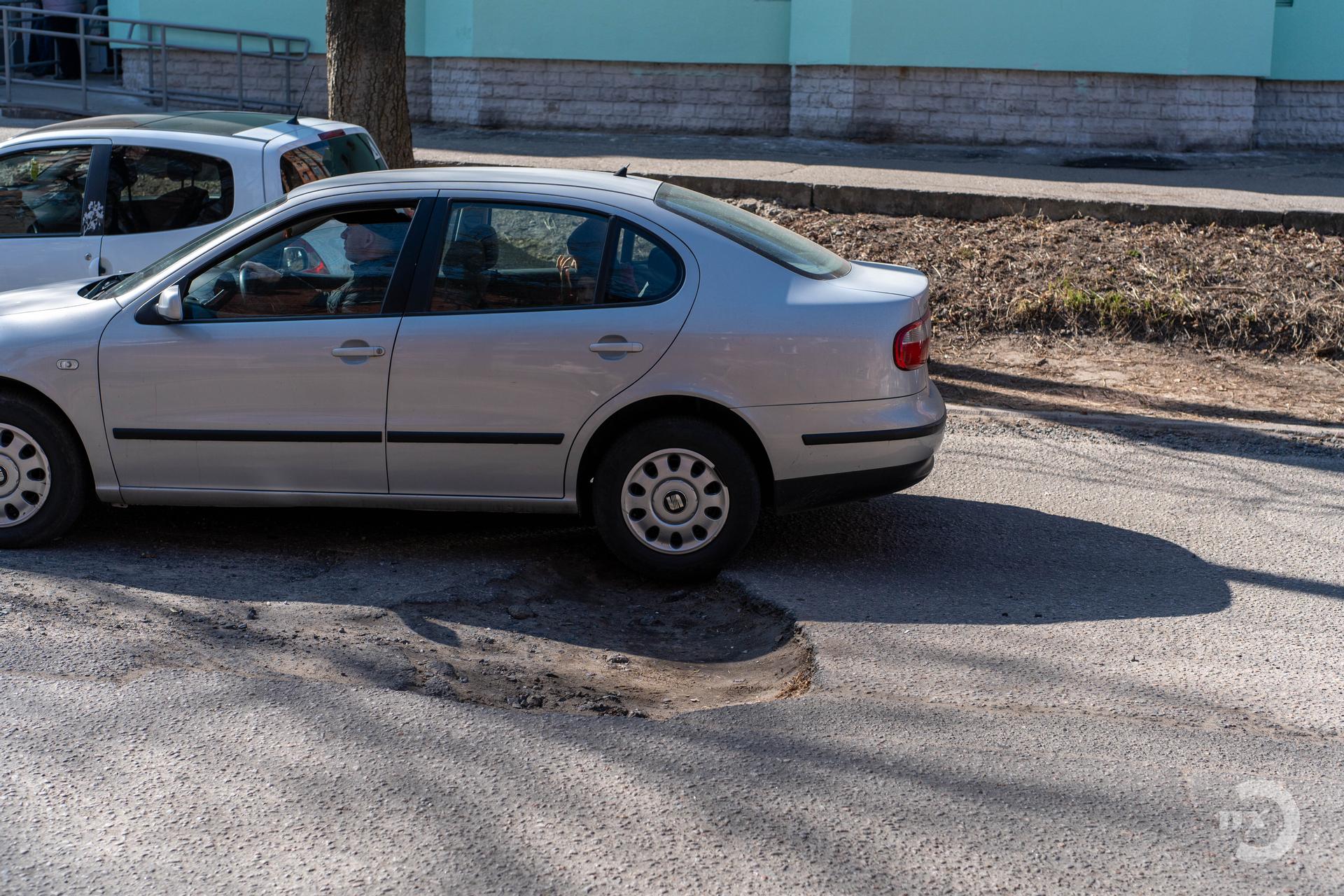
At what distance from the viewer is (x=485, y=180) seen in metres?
5.64

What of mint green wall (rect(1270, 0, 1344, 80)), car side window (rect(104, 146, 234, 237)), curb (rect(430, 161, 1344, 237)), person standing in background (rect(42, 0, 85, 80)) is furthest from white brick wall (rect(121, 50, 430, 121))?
car side window (rect(104, 146, 234, 237))

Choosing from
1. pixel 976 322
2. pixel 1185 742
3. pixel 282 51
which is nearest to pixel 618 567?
pixel 1185 742

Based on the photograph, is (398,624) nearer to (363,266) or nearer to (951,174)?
(363,266)

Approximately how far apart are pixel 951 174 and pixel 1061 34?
3.43 m

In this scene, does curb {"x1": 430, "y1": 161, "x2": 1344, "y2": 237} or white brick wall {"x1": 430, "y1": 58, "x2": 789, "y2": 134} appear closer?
curb {"x1": 430, "y1": 161, "x2": 1344, "y2": 237}

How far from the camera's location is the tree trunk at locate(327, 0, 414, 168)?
950cm

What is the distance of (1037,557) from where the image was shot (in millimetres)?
5777

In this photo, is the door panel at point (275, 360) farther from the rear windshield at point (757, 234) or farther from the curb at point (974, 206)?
the curb at point (974, 206)

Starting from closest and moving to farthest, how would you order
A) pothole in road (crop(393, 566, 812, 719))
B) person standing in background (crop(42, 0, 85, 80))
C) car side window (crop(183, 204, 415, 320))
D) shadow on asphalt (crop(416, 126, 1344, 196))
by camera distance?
pothole in road (crop(393, 566, 812, 719)) → car side window (crop(183, 204, 415, 320)) → shadow on asphalt (crop(416, 126, 1344, 196)) → person standing in background (crop(42, 0, 85, 80))

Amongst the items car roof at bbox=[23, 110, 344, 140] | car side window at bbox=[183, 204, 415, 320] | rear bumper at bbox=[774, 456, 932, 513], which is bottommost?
rear bumper at bbox=[774, 456, 932, 513]

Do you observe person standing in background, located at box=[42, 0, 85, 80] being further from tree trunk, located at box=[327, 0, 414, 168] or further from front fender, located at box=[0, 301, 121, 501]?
front fender, located at box=[0, 301, 121, 501]

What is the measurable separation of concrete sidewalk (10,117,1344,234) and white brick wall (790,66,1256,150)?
0.29 meters

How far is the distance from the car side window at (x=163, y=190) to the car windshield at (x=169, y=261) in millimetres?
1642

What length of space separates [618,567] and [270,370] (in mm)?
1655
